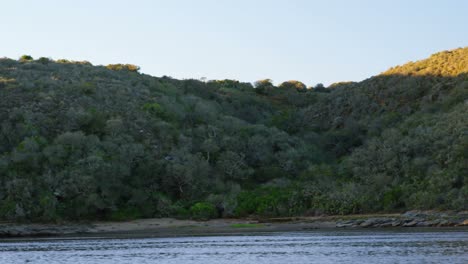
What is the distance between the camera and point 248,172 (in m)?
94.3

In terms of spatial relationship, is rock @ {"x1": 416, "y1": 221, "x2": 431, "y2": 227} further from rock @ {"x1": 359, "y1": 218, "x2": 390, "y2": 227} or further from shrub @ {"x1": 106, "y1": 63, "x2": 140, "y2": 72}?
shrub @ {"x1": 106, "y1": 63, "x2": 140, "y2": 72}

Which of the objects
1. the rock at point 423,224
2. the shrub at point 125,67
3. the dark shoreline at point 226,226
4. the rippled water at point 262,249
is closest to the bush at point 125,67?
the shrub at point 125,67

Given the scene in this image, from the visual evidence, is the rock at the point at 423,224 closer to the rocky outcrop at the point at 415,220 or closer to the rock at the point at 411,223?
the rocky outcrop at the point at 415,220

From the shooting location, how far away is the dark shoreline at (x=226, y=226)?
6894cm

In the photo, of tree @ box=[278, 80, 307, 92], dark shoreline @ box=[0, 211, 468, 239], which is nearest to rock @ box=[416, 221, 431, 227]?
dark shoreline @ box=[0, 211, 468, 239]

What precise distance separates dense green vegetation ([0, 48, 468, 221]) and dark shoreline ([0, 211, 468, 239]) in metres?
1.63

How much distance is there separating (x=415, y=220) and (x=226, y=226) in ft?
65.7

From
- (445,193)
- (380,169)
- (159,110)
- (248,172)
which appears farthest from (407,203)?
(159,110)

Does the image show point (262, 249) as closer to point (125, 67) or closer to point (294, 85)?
point (125, 67)

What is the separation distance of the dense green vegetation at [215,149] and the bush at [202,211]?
161 mm

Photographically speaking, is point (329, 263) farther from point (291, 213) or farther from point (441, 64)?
point (441, 64)

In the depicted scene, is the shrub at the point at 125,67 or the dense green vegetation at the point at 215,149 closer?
the dense green vegetation at the point at 215,149

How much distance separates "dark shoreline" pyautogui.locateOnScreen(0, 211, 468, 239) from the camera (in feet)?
226

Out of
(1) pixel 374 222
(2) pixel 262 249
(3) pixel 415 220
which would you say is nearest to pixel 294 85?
(1) pixel 374 222
